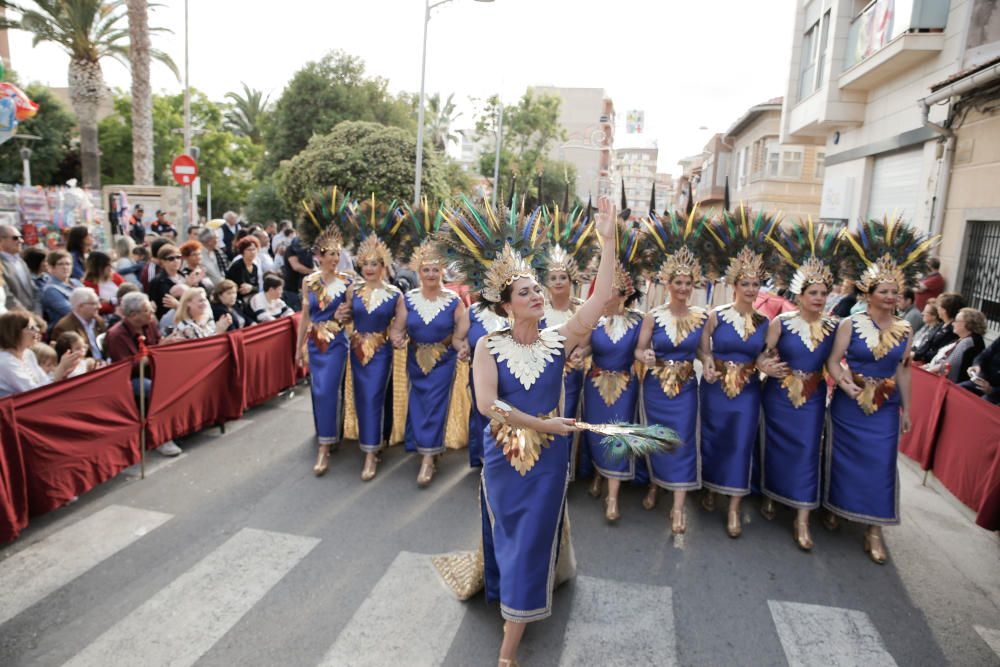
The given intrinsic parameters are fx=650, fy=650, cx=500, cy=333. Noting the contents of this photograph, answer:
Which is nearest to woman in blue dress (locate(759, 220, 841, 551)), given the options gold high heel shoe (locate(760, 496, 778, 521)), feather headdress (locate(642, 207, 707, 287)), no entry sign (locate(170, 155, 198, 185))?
gold high heel shoe (locate(760, 496, 778, 521))

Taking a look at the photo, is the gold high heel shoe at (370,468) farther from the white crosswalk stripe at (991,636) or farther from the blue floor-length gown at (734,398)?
the white crosswalk stripe at (991,636)

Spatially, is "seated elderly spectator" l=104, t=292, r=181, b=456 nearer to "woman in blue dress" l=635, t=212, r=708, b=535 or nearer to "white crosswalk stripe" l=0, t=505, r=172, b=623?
"white crosswalk stripe" l=0, t=505, r=172, b=623

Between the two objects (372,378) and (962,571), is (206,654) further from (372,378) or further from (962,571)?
(962,571)

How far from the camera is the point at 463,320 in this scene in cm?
570

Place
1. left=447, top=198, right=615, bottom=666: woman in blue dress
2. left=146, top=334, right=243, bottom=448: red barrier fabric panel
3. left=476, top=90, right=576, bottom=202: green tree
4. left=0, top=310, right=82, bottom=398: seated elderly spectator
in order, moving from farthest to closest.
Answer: left=476, top=90, right=576, bottom=202: green tree
left=146, top=334, right=243, bottom=448: red barrier fabric panel
left=0, top=310, right=82, bottom=398: seated elderly spectator
left=447, top=198, right=615, bottom=666: woman in blue dress

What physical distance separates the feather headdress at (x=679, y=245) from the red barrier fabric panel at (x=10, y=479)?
4765 millimetres

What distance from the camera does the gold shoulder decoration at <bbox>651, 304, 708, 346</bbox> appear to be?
5068 mm

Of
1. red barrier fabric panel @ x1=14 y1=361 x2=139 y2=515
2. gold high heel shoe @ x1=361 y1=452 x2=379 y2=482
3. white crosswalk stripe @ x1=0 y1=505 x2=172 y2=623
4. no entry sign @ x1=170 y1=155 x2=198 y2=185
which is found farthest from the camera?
no entry sign @ x1=170 y1=155 x2=198 y2=185

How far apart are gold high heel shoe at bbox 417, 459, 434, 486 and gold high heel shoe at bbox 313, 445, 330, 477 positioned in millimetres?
884


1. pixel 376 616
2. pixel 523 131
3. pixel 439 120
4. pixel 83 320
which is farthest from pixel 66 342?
pixel 439 120

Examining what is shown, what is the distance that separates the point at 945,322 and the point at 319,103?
2960cm

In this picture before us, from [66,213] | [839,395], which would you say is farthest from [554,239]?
[66,213]

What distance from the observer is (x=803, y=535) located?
16.1ft

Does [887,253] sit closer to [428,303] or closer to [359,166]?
[428,303]
